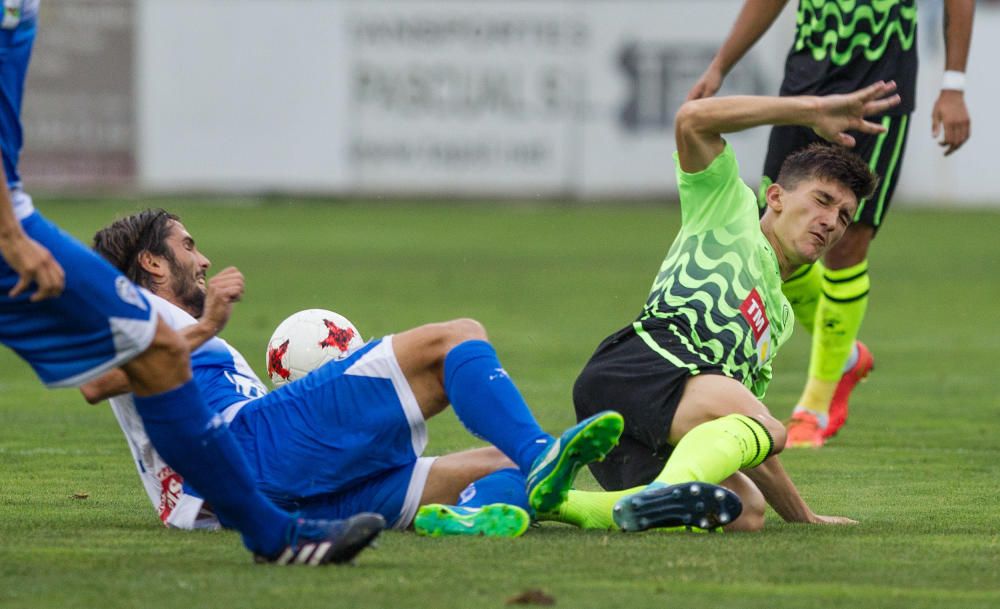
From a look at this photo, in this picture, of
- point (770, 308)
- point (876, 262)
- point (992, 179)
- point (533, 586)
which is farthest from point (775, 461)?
point (992, 179)

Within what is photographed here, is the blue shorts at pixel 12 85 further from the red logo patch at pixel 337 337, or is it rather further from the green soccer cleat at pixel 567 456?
the red logo patch at pixel 337 337

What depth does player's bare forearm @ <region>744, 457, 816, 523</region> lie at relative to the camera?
534cm

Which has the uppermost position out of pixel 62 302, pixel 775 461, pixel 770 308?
pixel 62 302

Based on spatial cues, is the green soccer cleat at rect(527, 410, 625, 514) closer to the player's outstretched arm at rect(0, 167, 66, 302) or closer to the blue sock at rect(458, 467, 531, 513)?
the blue sock at rect(458, 467, 531, 513)

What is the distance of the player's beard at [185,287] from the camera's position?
5430 mm

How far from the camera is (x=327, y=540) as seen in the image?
4.40 metres

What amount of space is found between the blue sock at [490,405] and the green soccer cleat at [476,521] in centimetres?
20

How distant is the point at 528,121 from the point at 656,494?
844 inches

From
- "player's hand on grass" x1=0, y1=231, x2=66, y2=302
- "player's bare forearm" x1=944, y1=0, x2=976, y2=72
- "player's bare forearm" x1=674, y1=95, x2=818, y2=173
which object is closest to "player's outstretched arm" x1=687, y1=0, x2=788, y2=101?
"player's bare forearm" x1=944, y1=0, x2=976, y2=72

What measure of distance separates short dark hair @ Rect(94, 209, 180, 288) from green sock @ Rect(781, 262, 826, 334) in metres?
3.30

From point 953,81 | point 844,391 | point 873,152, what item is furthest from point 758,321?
point 953,81

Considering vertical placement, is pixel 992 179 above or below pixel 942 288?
below

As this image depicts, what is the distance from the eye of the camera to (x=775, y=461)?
5312 mm

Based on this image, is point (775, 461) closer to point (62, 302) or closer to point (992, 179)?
point (62, 302)
